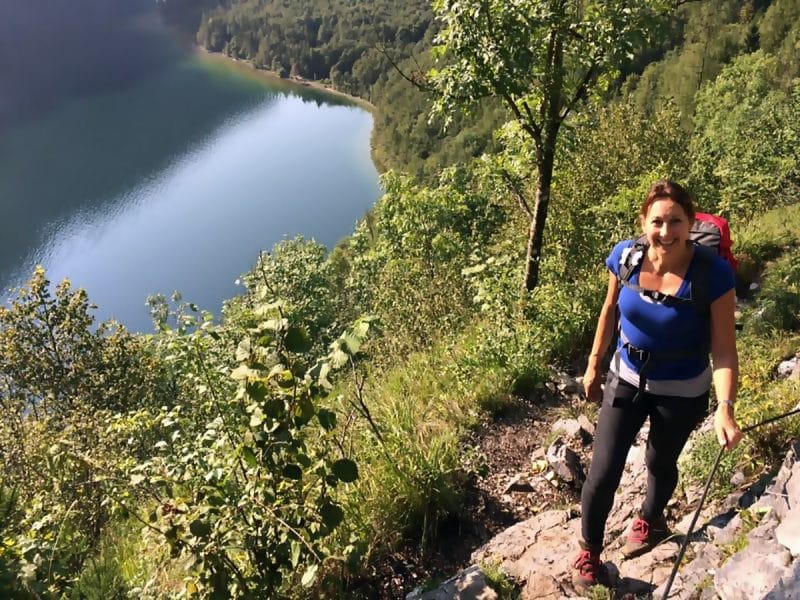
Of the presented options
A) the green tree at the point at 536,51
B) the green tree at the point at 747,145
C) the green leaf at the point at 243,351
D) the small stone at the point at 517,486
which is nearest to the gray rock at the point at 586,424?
the small stone at the point at 517,486

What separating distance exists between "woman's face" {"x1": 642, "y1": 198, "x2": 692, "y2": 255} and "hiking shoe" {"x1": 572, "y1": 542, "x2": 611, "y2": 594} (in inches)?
50.7

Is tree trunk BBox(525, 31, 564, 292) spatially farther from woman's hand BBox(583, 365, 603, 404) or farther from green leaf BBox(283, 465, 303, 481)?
green leaf BBox(283, 465, 303, 481)

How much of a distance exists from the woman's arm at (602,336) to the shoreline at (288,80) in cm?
9242

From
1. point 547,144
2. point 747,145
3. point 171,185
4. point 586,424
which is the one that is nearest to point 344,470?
point 586,424

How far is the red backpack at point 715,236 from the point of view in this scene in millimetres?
2238

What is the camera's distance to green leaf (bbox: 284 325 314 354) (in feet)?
6.25

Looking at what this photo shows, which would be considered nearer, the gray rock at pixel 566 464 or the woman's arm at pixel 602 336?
the woman's arm at pixel 602 336

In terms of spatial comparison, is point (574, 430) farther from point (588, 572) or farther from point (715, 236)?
point (715, 236)

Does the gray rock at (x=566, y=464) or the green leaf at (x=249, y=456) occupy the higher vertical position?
the green leaf at (x=249, y=456)

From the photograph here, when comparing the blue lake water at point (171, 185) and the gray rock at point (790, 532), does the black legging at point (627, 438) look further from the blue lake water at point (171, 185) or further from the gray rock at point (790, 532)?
the blue lake water at point (171, 185)

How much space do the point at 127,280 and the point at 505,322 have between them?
5031cm

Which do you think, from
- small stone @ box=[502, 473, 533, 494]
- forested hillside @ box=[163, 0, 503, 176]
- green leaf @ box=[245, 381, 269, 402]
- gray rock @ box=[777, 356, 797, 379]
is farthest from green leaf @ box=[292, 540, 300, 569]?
forested hillside @ box=[163, 0, 503, 176]

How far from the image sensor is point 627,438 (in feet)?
7.88

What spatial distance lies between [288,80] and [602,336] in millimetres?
121167
